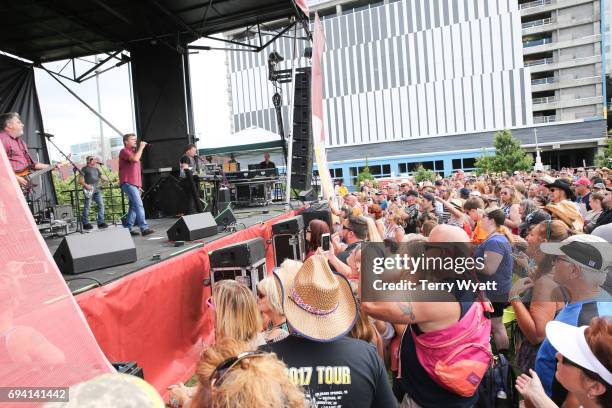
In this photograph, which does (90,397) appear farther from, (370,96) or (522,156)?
(370,96)

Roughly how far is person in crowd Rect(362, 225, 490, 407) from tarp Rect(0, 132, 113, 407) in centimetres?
143

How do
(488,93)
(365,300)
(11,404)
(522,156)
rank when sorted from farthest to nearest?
(488,93) < (522,156) < (365,300) < (11,404)

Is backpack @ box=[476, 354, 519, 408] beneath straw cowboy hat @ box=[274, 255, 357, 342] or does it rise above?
beneath

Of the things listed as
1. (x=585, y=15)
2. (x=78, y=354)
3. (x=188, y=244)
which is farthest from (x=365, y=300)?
(x=585, y=15)

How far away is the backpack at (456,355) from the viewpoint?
1.96 meters

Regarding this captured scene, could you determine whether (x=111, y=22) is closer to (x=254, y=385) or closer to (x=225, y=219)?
(x=225, y=219)

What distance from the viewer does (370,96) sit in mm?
50656

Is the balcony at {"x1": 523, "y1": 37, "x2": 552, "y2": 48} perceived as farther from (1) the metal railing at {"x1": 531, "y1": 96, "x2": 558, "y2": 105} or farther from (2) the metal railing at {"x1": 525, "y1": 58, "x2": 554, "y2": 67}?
(1) the metal railing at {"x1": 531, "y1": 96, "x2": 558, "y2": 105}

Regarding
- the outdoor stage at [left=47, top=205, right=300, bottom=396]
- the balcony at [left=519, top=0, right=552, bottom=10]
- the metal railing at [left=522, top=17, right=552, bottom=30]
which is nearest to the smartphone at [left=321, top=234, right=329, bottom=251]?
the outdoor stage at [left=47, top=205, right=300, bottom=396]

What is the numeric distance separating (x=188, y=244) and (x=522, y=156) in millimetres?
38634

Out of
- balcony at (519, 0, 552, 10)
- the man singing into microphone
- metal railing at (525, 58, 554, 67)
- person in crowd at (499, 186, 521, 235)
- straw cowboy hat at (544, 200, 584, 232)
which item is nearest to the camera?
straw cowboy hat at (544, 200, 584, 232)

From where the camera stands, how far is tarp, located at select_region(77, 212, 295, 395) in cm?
289

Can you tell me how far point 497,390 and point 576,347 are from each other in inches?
42.7

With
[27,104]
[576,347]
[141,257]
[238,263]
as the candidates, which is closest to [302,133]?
[238,263]
